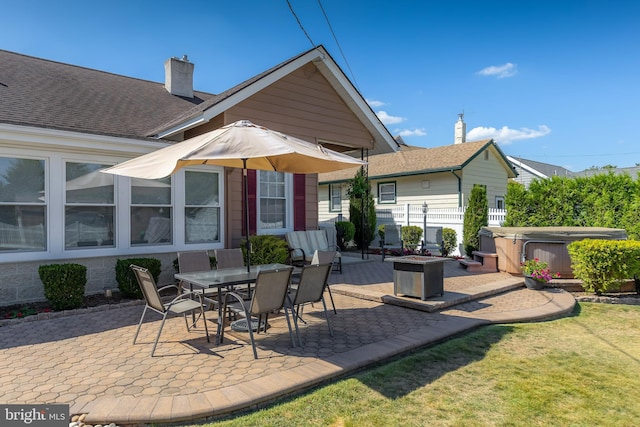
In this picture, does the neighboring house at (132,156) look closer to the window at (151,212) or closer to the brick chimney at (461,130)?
the window at (151,212)

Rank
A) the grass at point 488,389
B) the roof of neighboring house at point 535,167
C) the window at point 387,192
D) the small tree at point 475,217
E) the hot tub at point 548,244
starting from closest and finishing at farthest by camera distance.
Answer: the grass at point 488,389, the hot tub at point 548,244, the small tree at point 475,217, the window at point 387,192, the roof of neighboring house at point 535,167

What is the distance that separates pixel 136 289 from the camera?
640cm

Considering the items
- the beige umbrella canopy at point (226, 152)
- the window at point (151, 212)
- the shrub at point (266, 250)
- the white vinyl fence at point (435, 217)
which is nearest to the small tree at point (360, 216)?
the white vinyl fence at point (435, 217)

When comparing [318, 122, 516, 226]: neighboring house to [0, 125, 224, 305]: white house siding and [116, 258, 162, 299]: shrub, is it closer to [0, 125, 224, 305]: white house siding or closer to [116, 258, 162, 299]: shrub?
[0, 125, 224, 305]: white house siding

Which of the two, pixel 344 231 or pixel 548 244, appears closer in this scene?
pixel 548 244

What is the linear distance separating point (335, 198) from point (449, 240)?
8.06 m

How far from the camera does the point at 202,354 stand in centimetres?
410

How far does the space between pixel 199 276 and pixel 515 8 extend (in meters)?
11.5

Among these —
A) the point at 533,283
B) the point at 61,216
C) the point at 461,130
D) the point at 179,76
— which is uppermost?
the point at 461,130

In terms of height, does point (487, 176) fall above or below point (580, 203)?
above

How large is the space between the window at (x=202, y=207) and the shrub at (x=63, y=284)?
235cm

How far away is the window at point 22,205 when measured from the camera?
602 cm

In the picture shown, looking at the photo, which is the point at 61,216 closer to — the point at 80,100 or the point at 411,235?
the point at 80,100

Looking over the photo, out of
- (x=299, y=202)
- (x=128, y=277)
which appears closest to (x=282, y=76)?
(x=299, y=202)
